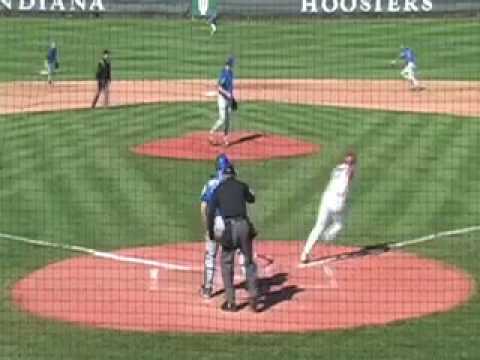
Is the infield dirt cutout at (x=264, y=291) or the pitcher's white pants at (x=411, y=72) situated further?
the pitcher's white pants at (x=411, y=72)

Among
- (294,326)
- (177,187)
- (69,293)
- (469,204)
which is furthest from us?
(177,187)

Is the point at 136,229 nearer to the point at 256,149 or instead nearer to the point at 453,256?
the point at 453,256

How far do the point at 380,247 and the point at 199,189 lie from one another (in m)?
4.71

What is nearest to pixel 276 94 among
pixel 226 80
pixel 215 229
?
pixel 226 80

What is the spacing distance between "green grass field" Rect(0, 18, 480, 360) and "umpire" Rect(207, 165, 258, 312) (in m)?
0.87

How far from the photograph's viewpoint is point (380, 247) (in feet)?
Result: 50.1

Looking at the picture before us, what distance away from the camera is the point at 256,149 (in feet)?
75.5

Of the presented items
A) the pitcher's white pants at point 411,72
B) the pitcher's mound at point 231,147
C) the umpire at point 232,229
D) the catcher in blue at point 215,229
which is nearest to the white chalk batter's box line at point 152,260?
the catcher in blue at point 215,229

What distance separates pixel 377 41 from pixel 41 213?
29.2 meters

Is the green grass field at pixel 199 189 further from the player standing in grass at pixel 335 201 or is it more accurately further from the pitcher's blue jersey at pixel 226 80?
the pitcher's blue jersey at pixel 226 80

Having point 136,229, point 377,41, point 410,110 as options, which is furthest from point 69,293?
point 377,41

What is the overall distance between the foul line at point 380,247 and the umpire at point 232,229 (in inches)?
89.7

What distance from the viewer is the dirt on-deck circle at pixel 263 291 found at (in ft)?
39.3

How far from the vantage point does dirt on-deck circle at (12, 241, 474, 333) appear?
11984 mm
